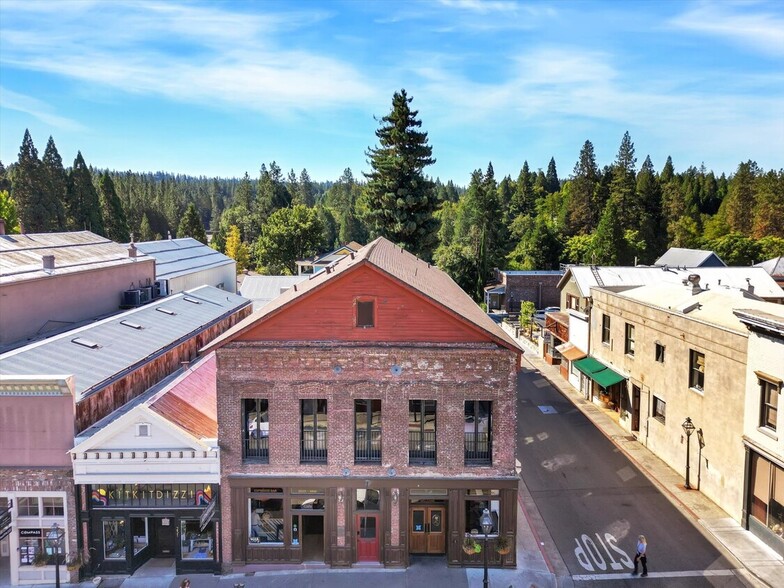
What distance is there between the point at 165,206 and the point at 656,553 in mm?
138248

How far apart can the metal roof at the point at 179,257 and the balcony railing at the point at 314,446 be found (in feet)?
81.2

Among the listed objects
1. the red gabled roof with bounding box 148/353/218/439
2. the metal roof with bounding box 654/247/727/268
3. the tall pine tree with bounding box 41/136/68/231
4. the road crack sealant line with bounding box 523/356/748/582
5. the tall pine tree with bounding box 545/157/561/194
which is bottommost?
the road crack sealant line with bounding box 523/356/748/582

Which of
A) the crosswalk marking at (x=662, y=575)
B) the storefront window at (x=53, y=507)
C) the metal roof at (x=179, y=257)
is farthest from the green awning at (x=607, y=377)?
the metal roof at (x=179, y=257)

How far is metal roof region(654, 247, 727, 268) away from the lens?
186ft

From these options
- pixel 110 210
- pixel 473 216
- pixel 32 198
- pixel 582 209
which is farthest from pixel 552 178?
pixel 32 198

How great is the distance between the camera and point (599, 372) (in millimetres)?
31578

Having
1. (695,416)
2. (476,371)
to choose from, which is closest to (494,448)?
(476,371)

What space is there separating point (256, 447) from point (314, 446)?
187 centimetres

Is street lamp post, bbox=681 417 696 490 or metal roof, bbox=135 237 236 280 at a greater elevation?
metal roof, bbox=135 237 236 280

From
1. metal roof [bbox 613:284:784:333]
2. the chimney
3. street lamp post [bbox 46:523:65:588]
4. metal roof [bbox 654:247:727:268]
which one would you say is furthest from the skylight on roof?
metal roof [bbox 654:247:727:268]

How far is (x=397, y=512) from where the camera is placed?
696 inches

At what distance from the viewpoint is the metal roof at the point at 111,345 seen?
59.4ft

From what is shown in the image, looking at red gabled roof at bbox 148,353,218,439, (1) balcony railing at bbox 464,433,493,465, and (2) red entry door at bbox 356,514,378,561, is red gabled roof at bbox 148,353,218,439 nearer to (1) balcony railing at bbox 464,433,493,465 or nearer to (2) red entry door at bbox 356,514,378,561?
(2) red entry door at bbox 356,514,378,561

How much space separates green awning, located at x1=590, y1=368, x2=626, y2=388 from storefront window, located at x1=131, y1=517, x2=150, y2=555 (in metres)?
22.9
